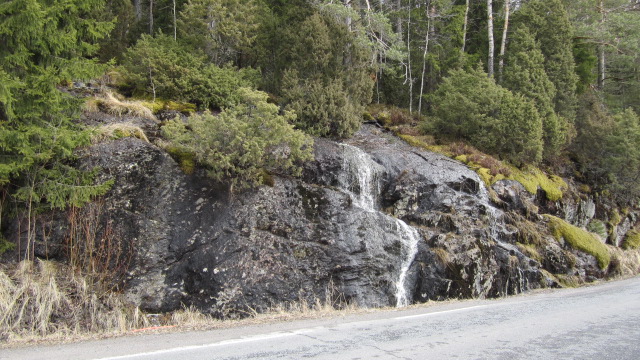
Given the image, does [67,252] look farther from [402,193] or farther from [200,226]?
[402,193]

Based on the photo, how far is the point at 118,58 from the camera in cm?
1780

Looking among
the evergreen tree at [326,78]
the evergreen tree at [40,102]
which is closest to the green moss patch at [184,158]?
the evergreen tree at [40,102]

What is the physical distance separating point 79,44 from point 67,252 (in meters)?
4.45

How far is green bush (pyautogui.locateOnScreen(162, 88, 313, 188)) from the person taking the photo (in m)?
9.97

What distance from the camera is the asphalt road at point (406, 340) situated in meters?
5.10

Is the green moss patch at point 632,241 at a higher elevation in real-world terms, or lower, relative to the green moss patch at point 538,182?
lower

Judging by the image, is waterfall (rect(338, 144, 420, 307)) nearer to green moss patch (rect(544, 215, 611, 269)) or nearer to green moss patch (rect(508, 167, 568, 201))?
green moss patch (rect(508, 167, 568, 201))

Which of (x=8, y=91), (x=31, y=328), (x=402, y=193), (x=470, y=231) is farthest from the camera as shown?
(x=402, y=193)

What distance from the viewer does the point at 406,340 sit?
5734 millimetres

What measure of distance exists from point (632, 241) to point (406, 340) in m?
19.2

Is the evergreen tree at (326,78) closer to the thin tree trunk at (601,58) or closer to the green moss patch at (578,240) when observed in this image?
the green moss patch at (578,240)

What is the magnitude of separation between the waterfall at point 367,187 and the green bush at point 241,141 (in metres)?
2.49

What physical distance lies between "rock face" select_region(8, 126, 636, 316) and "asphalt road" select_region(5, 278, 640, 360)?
2.25 m

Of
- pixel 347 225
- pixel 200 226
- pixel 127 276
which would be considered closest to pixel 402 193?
pixel 347 225
